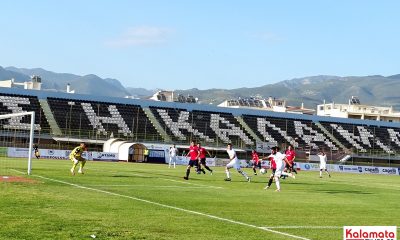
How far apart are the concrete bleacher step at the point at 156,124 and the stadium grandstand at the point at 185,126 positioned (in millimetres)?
32

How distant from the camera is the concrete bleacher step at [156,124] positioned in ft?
301

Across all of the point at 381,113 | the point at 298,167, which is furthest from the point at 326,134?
the point at 381,113

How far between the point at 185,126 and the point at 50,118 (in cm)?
2163

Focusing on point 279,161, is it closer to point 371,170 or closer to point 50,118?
point 371,170

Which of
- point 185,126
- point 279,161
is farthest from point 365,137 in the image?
point 279,161

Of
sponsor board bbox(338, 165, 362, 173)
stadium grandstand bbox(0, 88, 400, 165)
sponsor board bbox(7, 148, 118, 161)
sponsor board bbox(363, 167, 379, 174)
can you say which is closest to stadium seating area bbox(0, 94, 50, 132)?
stadium grandstand bbox(0, 88, 400, 165)

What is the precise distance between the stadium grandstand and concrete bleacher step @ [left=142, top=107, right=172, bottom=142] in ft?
0.10

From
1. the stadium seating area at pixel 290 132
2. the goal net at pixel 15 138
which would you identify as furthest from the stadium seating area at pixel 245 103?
the goal net at pixel 15 138

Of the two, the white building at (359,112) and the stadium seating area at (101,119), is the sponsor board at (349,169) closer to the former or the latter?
the stadium seating area at (101,119)

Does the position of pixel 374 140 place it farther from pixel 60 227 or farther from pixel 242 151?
pixel 60 227

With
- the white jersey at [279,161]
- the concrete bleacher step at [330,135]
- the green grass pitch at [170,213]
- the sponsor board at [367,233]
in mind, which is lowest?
the green grass pitch at [170,213]

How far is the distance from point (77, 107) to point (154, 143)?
13.8m

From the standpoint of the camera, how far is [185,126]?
3809 inches

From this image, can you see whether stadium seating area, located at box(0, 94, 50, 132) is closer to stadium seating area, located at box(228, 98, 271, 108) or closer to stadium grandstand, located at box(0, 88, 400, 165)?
stadium grandstand, located at box(0, 88, 400, 165)
